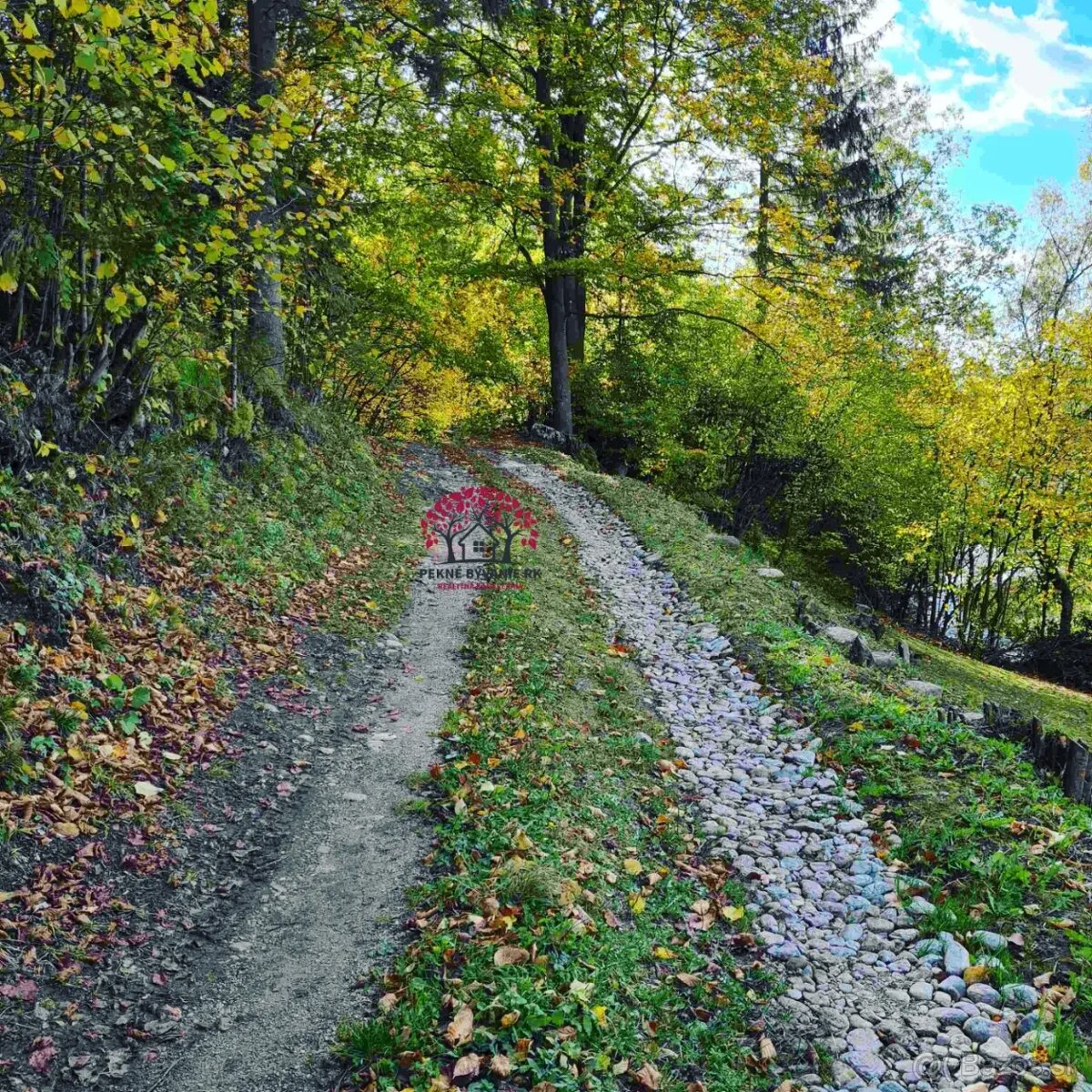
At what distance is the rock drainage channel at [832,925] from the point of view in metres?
4.32

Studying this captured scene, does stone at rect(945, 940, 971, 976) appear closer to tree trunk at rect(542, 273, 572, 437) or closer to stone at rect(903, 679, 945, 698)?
stone at rect(903, 679, 945, 698)

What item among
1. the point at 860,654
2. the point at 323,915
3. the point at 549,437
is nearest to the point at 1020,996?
the point at 323,915

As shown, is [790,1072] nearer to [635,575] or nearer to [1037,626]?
[635,575]

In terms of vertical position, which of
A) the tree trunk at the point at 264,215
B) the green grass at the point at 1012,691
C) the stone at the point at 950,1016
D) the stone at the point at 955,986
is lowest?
the green grass at the point at 1012,691

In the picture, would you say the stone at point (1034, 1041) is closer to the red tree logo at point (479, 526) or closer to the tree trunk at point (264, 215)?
the red tree logo at point (479, 526)

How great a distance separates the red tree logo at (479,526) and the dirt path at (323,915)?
520 centimetres

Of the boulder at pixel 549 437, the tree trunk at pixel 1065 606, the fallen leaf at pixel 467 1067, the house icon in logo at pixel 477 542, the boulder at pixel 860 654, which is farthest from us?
the boulder at pixel 549 437

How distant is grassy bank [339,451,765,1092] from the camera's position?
398cm

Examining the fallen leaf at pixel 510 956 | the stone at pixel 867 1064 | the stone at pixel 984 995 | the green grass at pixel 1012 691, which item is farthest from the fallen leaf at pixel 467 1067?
the green grass at pixel 1012 691

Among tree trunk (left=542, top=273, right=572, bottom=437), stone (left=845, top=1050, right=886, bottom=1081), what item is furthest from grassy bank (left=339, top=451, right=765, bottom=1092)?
tree trunk (left=542, top=273, right=572, bottom=437)

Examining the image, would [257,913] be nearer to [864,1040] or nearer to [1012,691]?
[864,1040]

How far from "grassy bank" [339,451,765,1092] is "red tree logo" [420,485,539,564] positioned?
5297 millimetres

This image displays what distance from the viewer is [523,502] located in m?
17.2

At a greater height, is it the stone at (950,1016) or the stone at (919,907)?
the stone at (919,907)
